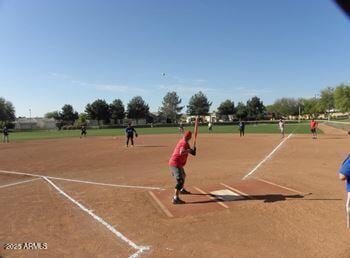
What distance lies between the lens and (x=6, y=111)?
117812 millimetres

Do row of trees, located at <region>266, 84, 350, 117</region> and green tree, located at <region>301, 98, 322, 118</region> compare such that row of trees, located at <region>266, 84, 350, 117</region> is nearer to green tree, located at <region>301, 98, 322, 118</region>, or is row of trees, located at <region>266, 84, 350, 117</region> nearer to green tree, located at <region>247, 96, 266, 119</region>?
green tree, located at <region>301, 98, 322, 118</region>

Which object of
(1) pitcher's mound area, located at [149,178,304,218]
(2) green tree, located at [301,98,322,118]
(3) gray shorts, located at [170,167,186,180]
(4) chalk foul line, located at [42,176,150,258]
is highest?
(2) green tree, located at [301,98,322,118]

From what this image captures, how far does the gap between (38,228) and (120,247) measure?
2.13 meters

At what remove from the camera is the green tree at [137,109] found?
121 m

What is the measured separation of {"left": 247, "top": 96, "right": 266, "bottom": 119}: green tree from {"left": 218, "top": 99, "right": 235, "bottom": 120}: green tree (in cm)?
622

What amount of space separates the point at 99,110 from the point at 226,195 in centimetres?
10596

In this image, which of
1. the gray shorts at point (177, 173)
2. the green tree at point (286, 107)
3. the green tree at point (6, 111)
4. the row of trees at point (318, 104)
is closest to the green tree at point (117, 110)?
the green tree at point (6, 111)

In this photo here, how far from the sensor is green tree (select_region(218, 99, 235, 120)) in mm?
136250

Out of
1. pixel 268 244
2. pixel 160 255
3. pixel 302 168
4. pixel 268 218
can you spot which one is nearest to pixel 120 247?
pixel 160 255

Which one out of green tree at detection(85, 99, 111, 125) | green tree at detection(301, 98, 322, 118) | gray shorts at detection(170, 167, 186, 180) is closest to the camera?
gray shorts at detection(170, 167, 186, 180)

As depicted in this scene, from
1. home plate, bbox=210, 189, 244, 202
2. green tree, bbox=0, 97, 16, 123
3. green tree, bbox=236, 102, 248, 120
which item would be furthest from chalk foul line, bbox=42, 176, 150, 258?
green tree, bbox=236, 102, 248, 120

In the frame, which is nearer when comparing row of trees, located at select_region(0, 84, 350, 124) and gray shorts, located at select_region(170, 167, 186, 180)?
gray shorts, located at select_region(170, 167, 186, 180)

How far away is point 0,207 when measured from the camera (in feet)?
29.3

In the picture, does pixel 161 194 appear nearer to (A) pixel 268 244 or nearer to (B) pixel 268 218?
(B) pixel 268 218
